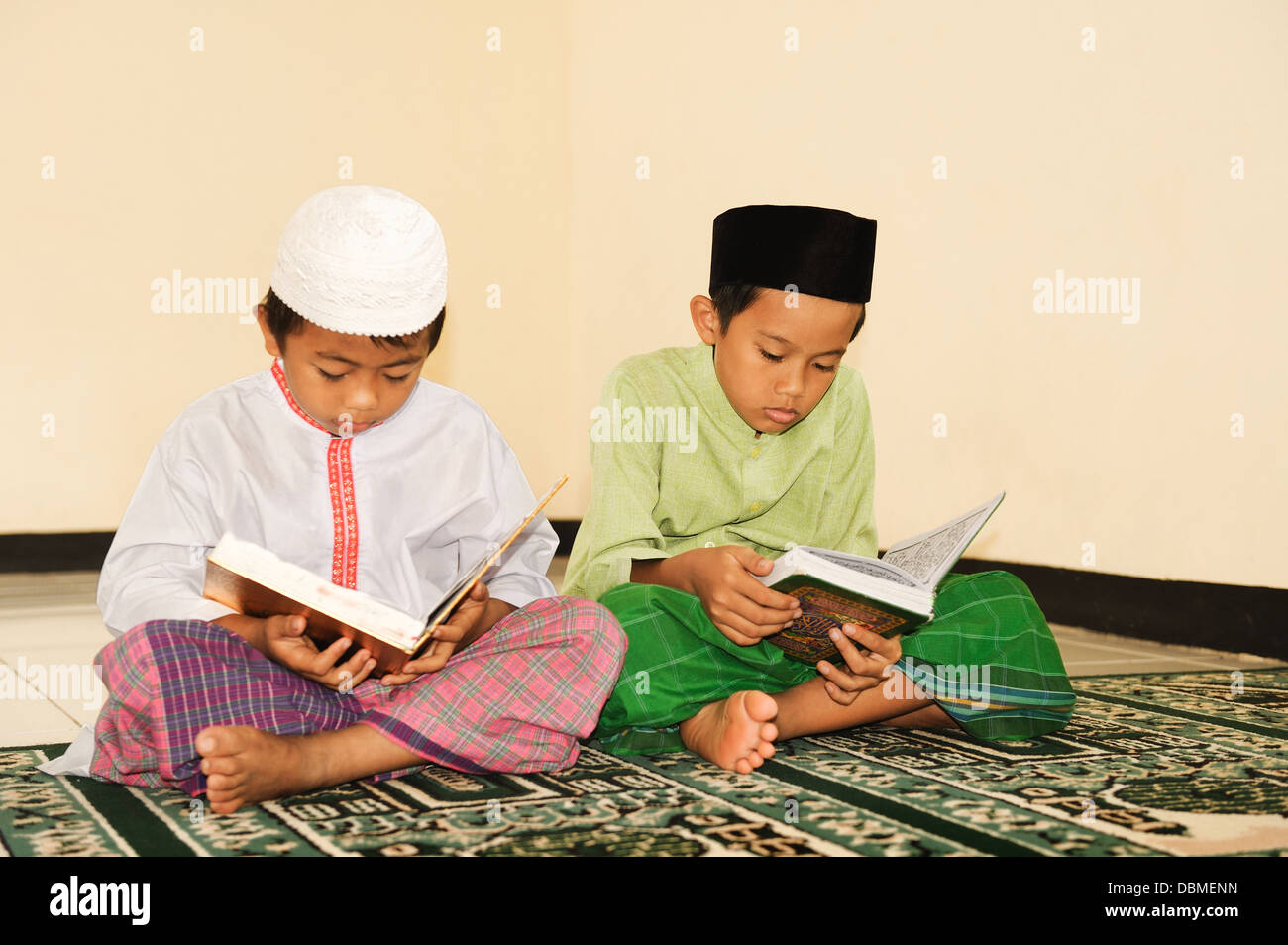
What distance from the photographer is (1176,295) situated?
2889 millimetres

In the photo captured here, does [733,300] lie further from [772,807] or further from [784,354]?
[772,807]

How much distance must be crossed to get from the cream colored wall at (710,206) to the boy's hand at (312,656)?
2157 millimetres

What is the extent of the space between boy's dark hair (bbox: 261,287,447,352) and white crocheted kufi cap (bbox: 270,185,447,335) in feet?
0.05

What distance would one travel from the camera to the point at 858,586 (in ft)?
4.60

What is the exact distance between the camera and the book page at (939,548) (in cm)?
150

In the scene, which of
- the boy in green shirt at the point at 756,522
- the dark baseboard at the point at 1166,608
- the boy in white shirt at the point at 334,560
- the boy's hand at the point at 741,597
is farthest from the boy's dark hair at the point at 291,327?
the dark baseboard at the point at 1166,608

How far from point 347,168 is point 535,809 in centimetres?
385

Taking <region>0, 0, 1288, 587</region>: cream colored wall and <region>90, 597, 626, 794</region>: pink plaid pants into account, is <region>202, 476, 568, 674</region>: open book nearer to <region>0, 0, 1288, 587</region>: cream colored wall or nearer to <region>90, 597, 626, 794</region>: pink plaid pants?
<region>90, 597, 626, 794</region>: pink plaid pants

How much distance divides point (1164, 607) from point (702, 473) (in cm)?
155

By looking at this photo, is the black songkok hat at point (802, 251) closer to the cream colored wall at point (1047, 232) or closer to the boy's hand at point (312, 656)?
the boy's hand at point (312, 656)

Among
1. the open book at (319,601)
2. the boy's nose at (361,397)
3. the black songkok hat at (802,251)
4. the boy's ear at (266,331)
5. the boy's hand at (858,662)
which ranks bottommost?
the boy's hand at (858,662)

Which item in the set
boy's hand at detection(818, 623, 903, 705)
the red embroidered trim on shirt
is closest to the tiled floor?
the red embroidered trim on shirt

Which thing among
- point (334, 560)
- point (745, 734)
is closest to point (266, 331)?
point (334, 560)
